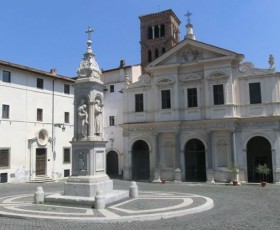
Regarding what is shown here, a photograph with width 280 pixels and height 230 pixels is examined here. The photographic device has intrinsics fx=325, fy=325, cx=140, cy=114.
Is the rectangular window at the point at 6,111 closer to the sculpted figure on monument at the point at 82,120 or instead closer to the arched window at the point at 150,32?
the sculpted figure on monument at the point at 82,120

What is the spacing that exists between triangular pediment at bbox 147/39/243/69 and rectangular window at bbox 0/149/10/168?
47.8 feet

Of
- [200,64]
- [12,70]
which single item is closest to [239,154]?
[200,64]

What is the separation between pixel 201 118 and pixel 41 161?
50.8 feet

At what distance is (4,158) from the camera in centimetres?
2733

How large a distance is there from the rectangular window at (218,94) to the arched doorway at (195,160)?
155 inches

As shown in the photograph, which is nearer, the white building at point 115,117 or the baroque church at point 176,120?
the baroque church at point 176,120

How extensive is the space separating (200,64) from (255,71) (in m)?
4.53

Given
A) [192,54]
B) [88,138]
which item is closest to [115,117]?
[192,54]

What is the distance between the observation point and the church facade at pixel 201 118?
26000 millimetres

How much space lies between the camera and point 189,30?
101ft

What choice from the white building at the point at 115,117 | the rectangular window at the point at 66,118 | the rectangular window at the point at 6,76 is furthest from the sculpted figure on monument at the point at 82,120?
the white building at the point at 115,117

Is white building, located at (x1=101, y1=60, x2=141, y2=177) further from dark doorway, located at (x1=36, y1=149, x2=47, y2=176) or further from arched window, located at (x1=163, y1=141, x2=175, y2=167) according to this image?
arched window, located at (x1=163, y1=141, x2=175, y2=167)

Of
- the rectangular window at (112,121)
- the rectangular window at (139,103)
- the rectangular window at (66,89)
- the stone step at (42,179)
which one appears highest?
the rectangular window at (66,89)

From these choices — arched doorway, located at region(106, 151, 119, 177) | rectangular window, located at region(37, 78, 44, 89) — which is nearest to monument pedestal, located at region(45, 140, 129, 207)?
rectangular window, located at region(37, 78, 44, 89)
